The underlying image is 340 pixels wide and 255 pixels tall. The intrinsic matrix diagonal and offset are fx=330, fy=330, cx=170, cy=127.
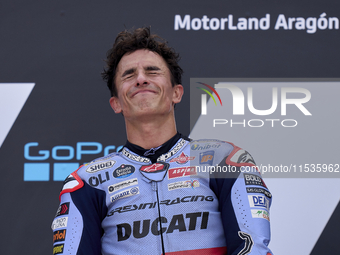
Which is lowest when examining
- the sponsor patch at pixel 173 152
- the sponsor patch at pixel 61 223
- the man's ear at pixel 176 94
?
the sponsor patch at pixel 61 223

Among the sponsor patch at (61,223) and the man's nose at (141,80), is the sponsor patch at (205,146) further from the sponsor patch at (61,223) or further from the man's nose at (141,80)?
the sponsor patch at (61,223)

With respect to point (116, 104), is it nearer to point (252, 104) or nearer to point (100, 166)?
point (100, 166)

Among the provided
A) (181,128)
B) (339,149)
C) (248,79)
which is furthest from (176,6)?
(339,149)

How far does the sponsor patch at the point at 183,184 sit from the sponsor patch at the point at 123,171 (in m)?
0.17

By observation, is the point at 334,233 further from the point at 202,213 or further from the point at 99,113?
the point at 99,113

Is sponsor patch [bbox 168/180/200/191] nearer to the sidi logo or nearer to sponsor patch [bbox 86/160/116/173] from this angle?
sponsor patch [bbox 86/160/116/173]

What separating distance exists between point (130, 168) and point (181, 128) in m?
0.61

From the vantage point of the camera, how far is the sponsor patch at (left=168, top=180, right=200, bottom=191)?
3.83 ft

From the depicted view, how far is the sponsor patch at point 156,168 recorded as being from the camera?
121 cm

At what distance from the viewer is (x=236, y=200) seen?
107cm

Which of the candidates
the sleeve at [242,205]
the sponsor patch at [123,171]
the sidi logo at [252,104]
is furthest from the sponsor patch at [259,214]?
the sidi logo at [252,104]

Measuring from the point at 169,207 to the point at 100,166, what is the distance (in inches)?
13.2

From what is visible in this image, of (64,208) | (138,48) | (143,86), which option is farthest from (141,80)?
(64,208)

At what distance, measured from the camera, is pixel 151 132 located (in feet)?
4.37
